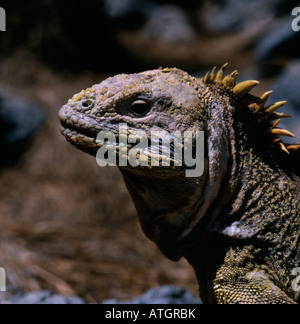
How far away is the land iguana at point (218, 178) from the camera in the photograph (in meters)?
2.40

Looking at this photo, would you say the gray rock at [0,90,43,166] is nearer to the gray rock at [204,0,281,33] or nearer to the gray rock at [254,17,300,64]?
the gray rock at [254,17,300,64]

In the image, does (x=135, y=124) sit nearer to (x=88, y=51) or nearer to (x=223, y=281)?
(x=223, y=281)

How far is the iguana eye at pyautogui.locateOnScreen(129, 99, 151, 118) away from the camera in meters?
2.41

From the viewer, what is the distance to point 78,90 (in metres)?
8.27

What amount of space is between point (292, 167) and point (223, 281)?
0.79 m

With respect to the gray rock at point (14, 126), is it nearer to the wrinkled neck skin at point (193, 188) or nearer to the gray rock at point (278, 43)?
the gray rock at point (278, 43)

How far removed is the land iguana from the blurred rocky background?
4.73 ft

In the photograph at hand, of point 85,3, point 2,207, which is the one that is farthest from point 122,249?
point 85,3

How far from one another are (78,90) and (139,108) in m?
6.07

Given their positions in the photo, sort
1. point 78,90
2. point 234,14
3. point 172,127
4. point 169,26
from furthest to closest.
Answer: point 169,26 → point 234,14 → point 78,90 → point 172,127

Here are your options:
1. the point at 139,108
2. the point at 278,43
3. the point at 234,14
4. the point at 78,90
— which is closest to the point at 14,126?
the point at 78,90

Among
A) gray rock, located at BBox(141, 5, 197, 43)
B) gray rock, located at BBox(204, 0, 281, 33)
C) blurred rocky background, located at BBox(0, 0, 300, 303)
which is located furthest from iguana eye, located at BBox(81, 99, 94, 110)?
gray rock, located at BBox(204, 0, 281, 33)

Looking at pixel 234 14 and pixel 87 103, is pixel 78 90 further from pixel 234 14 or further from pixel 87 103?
pixel 87 103

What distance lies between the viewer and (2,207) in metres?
6.70
